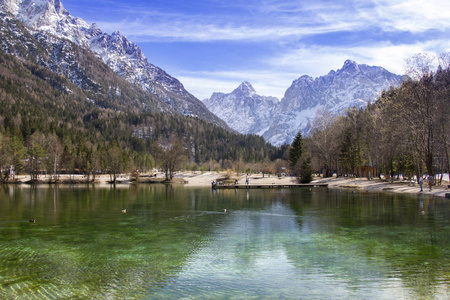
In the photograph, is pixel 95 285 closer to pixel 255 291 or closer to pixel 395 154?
pixel 255 291

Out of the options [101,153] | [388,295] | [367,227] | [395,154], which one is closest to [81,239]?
[388,295]

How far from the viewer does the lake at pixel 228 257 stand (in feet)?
42.7

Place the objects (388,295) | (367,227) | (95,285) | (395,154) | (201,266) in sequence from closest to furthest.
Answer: (388,295), (95,285), (201,266), (367,227), (395,154)

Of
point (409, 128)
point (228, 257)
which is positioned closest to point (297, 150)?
point (409, 128)

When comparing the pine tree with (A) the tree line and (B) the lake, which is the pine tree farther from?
(B) the lake

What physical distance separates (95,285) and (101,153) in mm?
115945

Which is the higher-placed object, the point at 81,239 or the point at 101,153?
the point at 101,153

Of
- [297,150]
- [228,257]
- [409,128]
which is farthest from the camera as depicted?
[297,150]

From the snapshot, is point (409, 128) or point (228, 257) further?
point (409, 128)

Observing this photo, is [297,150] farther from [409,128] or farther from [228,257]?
[228,257]

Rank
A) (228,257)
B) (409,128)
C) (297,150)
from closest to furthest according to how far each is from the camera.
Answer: (228,257)
(409,128)
(297,150)

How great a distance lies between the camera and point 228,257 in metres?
17.6

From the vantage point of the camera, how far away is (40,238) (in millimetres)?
22031

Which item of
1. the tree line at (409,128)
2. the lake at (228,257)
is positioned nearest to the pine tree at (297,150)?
the tree line at (409,128)
